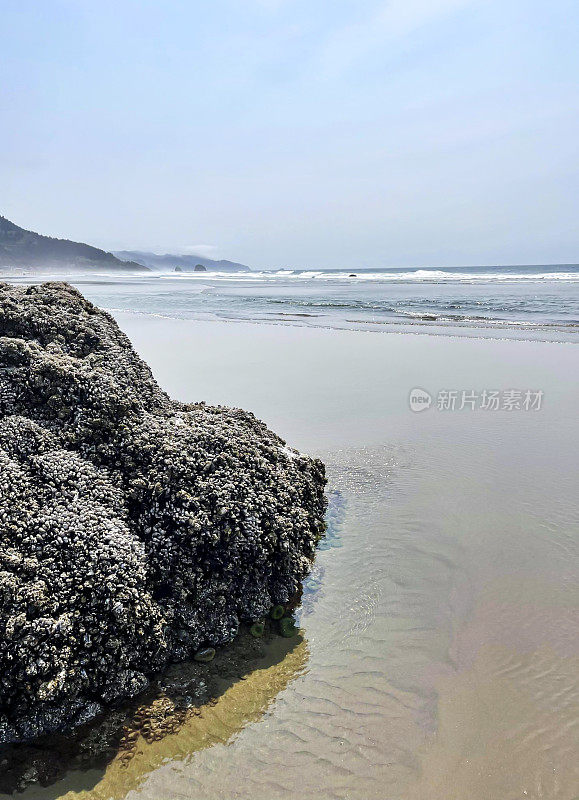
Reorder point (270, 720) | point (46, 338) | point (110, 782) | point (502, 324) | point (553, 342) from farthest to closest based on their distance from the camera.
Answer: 1. point (502, 324)
2. point (553, 342)
3. point (46, 338)
4. point (270, 720)
5. point (110, 782)

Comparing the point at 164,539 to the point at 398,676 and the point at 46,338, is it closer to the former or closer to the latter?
the point at 398,676

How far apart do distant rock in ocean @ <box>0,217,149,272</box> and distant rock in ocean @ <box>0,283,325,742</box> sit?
13428cm

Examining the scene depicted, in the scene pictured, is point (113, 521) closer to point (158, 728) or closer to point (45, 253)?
point (158, 728)

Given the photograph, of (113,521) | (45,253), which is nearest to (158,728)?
(113,521)

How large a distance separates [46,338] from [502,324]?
1693 cm

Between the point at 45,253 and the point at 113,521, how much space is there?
153541 millimetres

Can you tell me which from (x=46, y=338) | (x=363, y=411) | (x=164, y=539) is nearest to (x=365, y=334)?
(x=363, y=411)

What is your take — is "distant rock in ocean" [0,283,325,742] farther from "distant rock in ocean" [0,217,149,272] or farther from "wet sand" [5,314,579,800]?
"distant rock in ocean" [0,217,149,272]

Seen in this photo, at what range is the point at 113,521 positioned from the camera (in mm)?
3871

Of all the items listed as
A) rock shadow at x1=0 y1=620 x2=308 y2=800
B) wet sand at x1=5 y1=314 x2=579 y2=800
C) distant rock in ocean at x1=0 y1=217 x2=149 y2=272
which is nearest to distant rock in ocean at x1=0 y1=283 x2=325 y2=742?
rock shadow at x1=0 y1=620 x2=308 y2=800

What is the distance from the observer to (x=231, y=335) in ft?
52.4

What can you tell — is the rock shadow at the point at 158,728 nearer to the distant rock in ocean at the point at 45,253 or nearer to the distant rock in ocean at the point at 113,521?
the distant rock in ocean at the point at 113,521

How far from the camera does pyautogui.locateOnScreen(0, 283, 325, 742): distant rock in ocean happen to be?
3.21 meters

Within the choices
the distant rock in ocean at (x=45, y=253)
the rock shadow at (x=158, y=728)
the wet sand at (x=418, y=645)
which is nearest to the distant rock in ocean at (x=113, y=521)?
the rock shadow at (x=158, y=728)
